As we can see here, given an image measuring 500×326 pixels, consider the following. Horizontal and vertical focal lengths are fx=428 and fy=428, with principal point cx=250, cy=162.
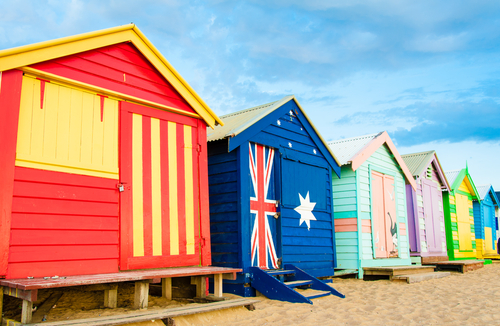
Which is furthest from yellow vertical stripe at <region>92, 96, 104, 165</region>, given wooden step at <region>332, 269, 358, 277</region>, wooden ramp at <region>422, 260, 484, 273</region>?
wooden ramp at <region>422, 260, 484, 273</region>

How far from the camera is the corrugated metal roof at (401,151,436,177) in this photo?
596 inches

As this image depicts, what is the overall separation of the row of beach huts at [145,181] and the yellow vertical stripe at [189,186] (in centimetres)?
2

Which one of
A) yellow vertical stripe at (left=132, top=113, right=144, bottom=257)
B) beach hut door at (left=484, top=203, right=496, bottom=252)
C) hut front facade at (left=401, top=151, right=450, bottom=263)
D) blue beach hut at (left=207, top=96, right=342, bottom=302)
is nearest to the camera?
yellow vertical stripe at (left=132, top=113, right=144, bottom=257)

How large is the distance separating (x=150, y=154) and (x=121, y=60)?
1.39m

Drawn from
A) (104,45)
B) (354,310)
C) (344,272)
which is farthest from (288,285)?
(104,45)

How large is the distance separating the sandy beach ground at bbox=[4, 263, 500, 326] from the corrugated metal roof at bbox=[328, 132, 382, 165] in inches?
150

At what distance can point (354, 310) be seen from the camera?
21.0ft

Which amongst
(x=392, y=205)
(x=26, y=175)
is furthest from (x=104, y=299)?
(x=392, y=205)

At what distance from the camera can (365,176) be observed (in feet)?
37.6

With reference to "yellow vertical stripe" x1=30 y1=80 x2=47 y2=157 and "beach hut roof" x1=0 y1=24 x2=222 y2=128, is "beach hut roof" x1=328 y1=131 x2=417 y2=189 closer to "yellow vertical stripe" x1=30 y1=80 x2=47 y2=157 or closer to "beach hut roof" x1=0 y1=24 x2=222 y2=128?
"beach hut roof" x1=0 y1=24 x2=222 y2=128

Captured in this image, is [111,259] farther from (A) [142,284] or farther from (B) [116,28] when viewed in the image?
(B) [116,28]

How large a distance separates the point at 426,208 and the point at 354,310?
34.1 ft

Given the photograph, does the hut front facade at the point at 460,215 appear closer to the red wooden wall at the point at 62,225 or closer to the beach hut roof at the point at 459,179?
the beach hut roof at the point at 459,179

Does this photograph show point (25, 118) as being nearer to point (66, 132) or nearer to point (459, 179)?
point (66, 132)
